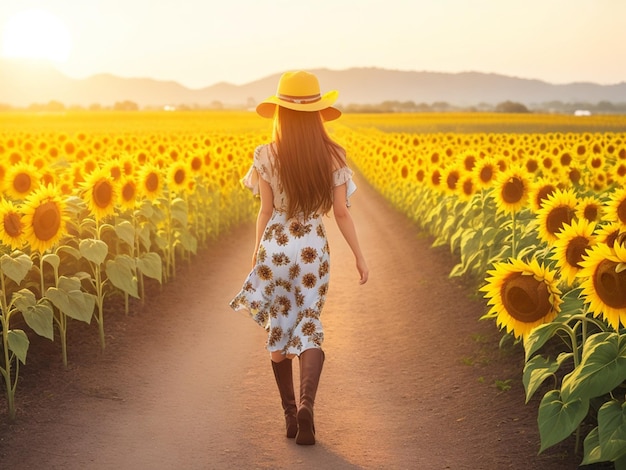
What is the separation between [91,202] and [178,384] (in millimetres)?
2388

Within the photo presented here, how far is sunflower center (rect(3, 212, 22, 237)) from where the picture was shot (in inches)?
261

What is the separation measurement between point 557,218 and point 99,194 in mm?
4637

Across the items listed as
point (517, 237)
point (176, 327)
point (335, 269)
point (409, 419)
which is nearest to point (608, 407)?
point (409, 419)

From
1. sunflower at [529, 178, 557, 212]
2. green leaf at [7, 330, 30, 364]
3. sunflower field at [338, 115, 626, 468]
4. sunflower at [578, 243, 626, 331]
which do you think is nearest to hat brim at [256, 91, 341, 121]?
sunflower field at [338, 115, 626, 468]

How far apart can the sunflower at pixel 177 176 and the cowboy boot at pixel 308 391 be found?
267 inches

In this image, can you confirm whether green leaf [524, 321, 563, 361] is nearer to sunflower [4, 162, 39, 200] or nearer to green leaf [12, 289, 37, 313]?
green leaf [12, 289, 37, 313]

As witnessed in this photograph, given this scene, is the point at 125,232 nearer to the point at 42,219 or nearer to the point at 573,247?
the point at 42,219

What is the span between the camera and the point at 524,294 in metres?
5.16

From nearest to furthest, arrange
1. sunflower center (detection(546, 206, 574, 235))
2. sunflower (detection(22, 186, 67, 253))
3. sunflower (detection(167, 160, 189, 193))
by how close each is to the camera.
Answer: sunflower (detection(22, 186, 67, 253))
sunflower center (detection(546, 206, 574, 235))
sunflower (detection(167, 160, 189, 193))

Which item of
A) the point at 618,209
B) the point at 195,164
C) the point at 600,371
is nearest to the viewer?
the point at 600,371

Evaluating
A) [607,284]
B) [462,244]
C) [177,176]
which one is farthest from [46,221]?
[177,176]

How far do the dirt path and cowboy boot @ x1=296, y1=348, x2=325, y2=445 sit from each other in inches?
4.7

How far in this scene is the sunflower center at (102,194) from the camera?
858cm

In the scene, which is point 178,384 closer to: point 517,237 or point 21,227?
point 21,227
